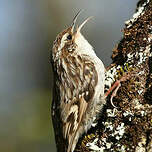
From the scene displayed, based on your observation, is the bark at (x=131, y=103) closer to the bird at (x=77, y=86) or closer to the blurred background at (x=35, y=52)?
the bird at (x=77, y=86)

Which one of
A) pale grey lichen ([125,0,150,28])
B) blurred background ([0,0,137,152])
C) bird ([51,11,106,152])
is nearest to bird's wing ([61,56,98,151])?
bird ([51,11,106,152])

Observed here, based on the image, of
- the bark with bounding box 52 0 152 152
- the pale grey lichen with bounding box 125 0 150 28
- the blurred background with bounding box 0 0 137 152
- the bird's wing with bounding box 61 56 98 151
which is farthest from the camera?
the blurred background with bounding box 0 0 137 152

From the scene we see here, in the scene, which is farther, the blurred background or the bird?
the blurred background

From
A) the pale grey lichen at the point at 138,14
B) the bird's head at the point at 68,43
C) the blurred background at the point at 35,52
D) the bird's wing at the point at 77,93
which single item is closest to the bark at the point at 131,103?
the pale grey lichen at the point at 138,14

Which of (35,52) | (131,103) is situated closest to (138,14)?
(131,103)

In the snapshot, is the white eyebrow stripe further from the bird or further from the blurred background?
the blurred background
